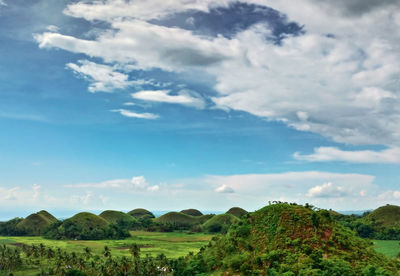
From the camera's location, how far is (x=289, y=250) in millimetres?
55719

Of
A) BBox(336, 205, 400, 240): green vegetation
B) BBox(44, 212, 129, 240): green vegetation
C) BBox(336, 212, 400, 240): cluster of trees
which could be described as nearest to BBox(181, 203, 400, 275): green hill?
BBox(336, 212, 400, 240): cluster of trees

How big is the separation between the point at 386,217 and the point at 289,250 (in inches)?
5015

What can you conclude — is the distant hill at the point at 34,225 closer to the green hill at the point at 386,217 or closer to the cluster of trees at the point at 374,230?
the cluster of trees at the point at 374,230

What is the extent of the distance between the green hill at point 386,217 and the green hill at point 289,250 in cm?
10779

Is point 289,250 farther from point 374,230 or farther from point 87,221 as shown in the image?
point 87,221

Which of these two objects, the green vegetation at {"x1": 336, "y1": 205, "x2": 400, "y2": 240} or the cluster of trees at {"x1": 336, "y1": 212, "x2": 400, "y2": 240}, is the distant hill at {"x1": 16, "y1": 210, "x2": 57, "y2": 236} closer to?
the cluster of trees at {"x1": 336, "y1": 212, "x2": 400, "y2": 240}

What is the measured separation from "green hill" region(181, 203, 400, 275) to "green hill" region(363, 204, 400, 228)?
108m

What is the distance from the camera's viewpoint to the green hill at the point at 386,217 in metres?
153

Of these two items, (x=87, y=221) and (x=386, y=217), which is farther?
(x=87, y=221)

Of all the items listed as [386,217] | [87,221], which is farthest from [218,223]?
[386,217]

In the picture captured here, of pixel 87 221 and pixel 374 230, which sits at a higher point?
pixel 87 221

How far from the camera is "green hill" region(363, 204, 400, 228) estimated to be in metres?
153

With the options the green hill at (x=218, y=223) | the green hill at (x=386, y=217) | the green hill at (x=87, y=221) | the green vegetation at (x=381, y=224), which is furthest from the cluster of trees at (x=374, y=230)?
the green hill at (x=87, y=221)

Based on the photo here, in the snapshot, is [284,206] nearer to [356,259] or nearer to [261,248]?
[261,248]
